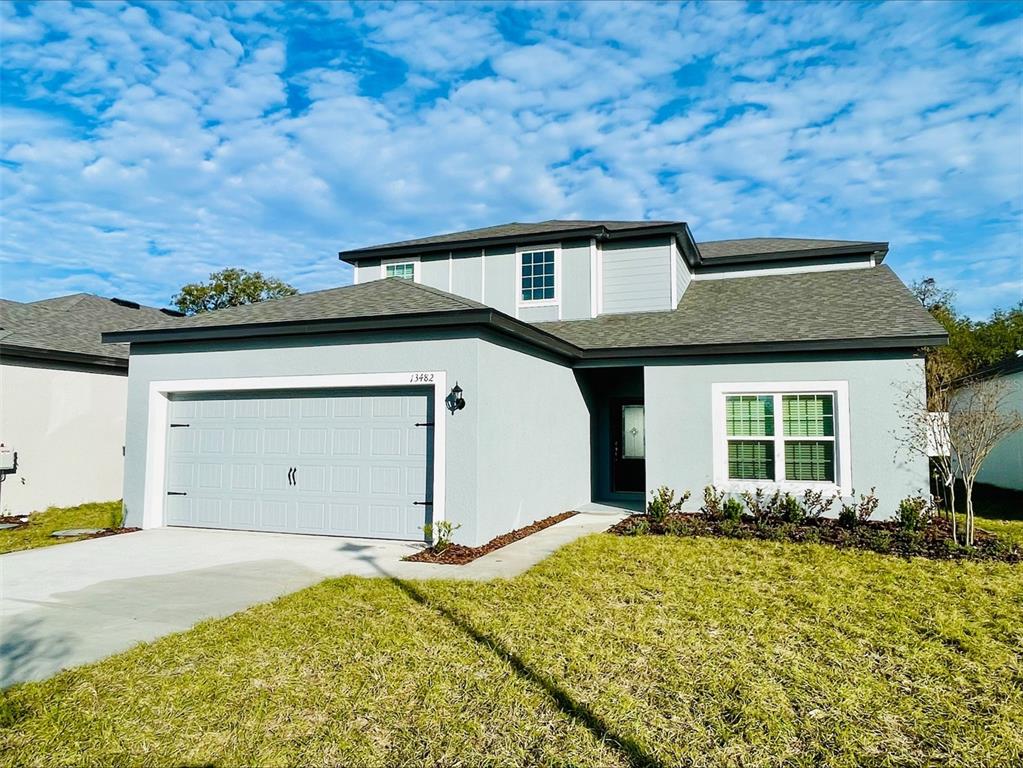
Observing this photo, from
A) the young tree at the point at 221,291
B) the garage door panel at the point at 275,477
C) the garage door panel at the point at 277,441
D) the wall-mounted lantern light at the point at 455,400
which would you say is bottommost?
the garage door panel at the point at 275,477

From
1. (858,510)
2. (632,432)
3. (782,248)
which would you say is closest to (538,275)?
(632,432)

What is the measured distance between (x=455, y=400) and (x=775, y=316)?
7.09 meters

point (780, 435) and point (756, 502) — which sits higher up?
point (780, 435)

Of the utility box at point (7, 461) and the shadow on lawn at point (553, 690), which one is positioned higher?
the utility box at point (7, 461)

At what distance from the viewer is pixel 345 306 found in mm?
10023

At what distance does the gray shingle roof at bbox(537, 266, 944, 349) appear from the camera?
10.8 metres

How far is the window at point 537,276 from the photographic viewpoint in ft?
46.8

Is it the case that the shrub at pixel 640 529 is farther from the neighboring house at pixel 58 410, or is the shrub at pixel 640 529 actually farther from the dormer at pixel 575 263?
the neighboring house at pixel 58 410

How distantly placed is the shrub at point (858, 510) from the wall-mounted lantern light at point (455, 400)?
6489 millimetres

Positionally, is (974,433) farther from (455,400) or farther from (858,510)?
(455,400)

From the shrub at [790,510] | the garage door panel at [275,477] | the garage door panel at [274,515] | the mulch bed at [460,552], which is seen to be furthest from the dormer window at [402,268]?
the shrub at [790,510]

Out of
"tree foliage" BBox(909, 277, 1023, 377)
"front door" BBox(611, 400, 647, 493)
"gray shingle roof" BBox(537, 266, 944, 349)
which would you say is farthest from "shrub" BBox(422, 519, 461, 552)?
"tree foliage" BBox(909, 277, 1023, 377)

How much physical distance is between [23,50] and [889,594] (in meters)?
14.4

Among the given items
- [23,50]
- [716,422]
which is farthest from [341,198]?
[716,422]
